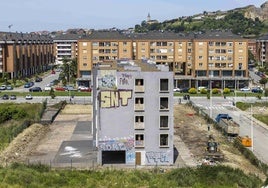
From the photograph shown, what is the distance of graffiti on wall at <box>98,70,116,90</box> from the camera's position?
4653cm

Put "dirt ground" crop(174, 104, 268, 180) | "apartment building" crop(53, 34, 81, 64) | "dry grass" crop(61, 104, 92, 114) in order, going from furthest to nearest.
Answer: "apartment building" crop(53, 34, 81, 64), "dry grass" crop(61, 104, 92, 114), "dirt ground" crop(174, 104, 268, 180)

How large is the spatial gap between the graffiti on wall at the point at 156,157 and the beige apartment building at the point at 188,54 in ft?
201

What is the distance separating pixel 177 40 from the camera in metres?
111

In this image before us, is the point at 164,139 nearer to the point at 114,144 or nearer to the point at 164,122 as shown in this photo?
the point at 164,122

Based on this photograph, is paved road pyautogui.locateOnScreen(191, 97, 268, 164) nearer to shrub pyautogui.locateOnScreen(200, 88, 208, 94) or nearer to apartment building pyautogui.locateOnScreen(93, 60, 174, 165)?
shrub pyautogui.locateOnScreen(200, 88, 208, 94)

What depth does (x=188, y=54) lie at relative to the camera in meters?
111

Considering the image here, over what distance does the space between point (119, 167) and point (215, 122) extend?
26.0 metres

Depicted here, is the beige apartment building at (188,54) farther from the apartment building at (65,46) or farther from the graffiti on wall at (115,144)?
the apartment building at (65,46)

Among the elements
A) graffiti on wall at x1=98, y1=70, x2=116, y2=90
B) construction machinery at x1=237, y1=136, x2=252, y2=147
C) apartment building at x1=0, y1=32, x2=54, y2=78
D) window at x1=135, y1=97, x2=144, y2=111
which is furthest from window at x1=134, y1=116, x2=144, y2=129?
apartment building at x1=0, y1=32, x2=54, y2=78

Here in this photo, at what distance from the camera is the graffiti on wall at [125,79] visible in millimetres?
46500

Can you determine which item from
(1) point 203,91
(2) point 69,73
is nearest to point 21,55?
(2) point 69,73

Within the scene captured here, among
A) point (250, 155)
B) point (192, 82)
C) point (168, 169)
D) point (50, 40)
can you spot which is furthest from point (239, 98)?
point (50, 40)

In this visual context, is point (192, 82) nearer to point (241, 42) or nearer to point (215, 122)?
point (241, 42)

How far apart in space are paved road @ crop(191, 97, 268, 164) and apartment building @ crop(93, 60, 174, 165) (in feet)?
37.0
